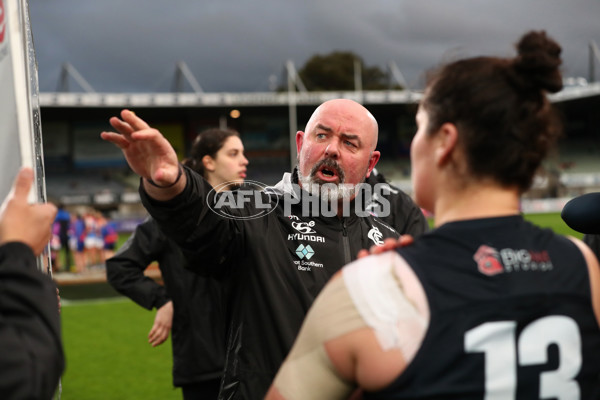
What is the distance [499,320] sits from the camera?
1270 mm

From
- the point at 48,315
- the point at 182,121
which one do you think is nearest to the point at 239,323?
the point at 48,315

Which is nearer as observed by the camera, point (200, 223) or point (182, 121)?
point (200, 223)

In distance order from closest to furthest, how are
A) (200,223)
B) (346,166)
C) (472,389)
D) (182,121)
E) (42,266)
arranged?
(472,389) → (42,266) → (200,223) → (346,166) → (182,121)

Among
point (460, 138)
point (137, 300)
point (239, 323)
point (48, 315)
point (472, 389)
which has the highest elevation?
point (460, 138)

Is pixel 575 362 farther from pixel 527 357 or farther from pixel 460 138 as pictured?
pixel 460 138

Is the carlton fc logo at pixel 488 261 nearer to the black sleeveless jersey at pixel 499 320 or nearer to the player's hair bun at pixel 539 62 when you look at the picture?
the black sleeveless jersey at pixel 499 320

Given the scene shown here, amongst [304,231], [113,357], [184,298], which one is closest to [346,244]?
[304,231]

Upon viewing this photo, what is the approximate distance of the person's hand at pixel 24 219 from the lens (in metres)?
1.39

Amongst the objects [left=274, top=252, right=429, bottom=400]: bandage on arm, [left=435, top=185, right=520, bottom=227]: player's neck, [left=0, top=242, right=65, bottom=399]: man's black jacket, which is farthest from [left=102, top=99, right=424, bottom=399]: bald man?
[left=435, top=185, right=520, bottom=227]: player's neck

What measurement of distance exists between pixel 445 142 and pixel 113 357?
7.14 m

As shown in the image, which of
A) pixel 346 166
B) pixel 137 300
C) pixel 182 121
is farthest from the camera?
pixel 182 121

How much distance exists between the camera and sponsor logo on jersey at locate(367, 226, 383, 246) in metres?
2.65

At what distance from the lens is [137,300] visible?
4340mm

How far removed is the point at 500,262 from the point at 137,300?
11.4 ft
